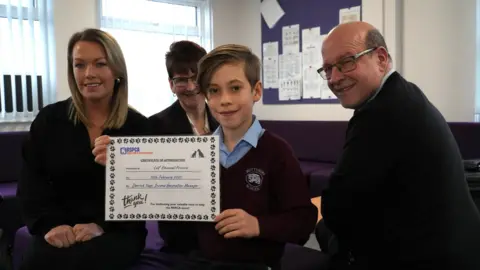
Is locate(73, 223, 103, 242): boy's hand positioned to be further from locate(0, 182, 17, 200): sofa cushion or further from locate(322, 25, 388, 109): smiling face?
locate(0, 182, 17, 200): sofa cushion

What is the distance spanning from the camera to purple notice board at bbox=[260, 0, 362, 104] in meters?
4.76

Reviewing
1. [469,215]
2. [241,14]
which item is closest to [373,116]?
[469,215]

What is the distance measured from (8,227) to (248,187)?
266 centimetres

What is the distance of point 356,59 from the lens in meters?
1.53

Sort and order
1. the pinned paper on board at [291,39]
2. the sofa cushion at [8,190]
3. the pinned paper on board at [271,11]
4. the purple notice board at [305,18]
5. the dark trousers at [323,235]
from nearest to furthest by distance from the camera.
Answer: the dark trousers at [323,235], the sofa cushion at [8,190], the purple notice board at [305,18], the pinned paper on board at [291,39], the pinned paper on board at [271,11]

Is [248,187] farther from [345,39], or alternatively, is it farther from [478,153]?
[478,153]

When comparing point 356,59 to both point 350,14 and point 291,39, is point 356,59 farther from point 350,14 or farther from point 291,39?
point 291,39

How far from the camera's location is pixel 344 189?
138 cm

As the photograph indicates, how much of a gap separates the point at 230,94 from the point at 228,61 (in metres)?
0.10

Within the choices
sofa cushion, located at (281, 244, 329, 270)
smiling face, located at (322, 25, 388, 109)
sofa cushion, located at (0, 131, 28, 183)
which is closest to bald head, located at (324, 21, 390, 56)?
smiling face, located at (322, 25, 388, 109)

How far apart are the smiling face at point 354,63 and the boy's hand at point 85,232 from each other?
1037 millimetres

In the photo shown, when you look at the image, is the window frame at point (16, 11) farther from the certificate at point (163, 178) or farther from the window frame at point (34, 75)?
the certificate at point (163, 178)

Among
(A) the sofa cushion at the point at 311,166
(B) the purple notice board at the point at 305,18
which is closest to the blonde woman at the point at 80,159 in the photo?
(A) the sofa cushion at the point at 311,166

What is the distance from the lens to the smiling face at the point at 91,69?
172cm
